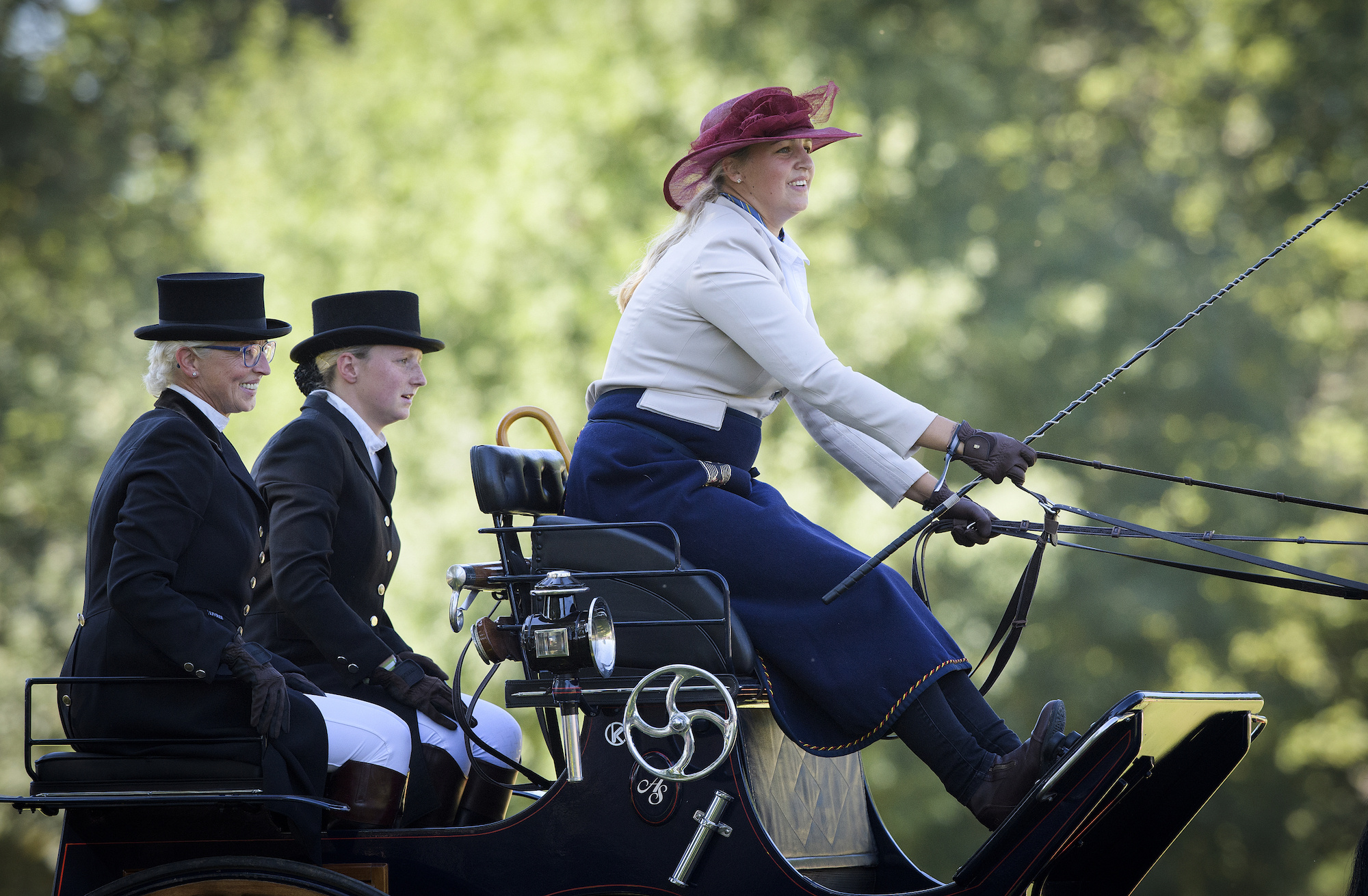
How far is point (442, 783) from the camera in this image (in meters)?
3.16

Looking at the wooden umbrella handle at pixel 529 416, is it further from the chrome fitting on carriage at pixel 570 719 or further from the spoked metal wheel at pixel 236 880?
the spoked metal wheel at pixel 236 880

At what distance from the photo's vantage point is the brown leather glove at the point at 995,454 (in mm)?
2742

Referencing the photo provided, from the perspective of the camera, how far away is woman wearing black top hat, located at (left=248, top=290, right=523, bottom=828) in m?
3.15

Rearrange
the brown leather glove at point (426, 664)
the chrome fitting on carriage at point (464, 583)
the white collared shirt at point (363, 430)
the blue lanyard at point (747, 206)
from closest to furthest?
the chrome fitting on carriage at point (464, 583) → the blue lanyard at point (747, 206) → the brown leather glove at point (426, 664) → the white collared shirt at point (363, 430)

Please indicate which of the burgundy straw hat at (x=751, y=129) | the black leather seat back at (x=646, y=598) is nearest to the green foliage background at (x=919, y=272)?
the burgundy straw hat at (x=751, y=129)

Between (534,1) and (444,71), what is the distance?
2.87 feet

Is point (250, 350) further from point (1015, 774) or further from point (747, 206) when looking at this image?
point (1015, 774)

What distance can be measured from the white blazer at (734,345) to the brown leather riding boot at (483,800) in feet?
3.16

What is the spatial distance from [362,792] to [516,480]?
769 millimetres

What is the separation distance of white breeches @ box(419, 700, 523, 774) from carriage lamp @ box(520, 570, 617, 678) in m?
0.46

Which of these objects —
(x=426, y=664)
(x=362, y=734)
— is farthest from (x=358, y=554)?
(x=362, y=734)

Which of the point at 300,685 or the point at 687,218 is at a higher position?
the point at 687,218

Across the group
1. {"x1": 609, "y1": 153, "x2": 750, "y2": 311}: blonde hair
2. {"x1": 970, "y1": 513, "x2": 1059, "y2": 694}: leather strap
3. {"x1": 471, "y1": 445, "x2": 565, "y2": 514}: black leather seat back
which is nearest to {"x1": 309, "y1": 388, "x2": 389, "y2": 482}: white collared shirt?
{"x1": 471, "y1": 445, "x2": 565, "y2": 514}: black leather seat back

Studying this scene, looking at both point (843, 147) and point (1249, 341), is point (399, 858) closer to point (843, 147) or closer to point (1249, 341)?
point (843, 147)
